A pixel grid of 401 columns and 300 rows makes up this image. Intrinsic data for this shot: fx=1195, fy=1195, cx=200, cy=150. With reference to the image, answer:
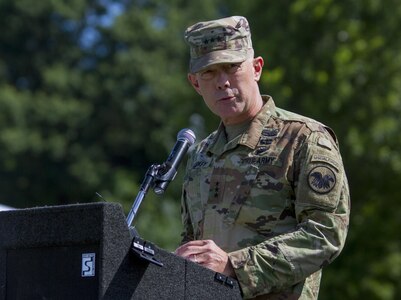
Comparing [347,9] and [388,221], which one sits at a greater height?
[347,9]

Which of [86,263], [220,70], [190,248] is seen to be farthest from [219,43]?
[86,263]

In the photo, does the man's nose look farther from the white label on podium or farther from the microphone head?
the white label on podium

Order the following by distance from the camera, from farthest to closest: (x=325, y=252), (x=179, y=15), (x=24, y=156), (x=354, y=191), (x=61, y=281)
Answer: (x=179, y=15) → (x=24, y=156) → (x=354, y=191) → (x=325, y=252) → (x=61, y=281)

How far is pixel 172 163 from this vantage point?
4457 mm

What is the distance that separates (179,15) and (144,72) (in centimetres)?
231

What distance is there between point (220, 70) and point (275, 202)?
56cm

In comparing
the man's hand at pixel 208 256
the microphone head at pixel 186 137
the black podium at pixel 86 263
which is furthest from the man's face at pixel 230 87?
the black podium at pixel 86 263

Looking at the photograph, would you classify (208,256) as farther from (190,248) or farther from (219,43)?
(219,43)

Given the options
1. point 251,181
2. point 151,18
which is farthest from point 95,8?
point 251,181

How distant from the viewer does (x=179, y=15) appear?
116ft

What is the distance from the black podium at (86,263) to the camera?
375cm

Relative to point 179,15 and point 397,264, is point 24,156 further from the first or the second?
point 397,264

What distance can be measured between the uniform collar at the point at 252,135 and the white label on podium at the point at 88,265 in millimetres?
1072

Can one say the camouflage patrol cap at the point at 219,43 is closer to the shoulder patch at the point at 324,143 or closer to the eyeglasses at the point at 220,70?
the eyeglasses at the point at 220,70
